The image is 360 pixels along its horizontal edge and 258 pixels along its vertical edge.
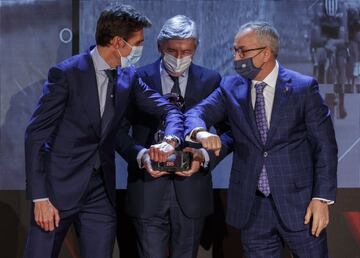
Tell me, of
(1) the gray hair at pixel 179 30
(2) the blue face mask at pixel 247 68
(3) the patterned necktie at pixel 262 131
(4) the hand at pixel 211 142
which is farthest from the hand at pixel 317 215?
(1) the gray hair at pixel 179 30

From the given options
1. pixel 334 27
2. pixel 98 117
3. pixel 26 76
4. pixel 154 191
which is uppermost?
pixel 334 27

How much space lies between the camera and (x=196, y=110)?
10.3ft

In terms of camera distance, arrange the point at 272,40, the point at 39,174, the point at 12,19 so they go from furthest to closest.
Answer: the point at 12,19
the point at 272,40
the point at 39,174

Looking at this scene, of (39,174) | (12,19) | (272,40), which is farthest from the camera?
(12,19)

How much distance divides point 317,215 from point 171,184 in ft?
2.38

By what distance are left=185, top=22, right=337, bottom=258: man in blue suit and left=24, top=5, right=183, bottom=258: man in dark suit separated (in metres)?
0.34

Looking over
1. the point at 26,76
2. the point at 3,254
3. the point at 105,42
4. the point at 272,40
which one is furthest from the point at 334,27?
the point at 3,254

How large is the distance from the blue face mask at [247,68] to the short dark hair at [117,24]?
506mm

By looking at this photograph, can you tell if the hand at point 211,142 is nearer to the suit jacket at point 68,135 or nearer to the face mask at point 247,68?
the suit jacket at point 68,135

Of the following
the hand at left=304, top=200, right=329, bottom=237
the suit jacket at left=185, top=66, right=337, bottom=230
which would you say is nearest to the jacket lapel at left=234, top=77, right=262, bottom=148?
the suit jacket at left=185, top=66, right=337, bottom=230

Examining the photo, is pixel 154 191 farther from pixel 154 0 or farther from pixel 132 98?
pixel 154 0

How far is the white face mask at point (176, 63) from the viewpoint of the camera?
127 inches

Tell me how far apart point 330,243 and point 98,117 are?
1871 millimetres

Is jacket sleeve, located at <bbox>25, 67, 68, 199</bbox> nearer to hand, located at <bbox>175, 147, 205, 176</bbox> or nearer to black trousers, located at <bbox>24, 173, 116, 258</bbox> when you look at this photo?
black trousers, located at <bbox>24, 173, 116, 258</bbox>
